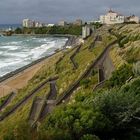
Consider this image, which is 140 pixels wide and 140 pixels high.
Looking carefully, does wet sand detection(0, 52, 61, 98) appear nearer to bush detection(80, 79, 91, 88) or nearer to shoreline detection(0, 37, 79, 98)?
shoreline detection(0, 37, 79, 98)

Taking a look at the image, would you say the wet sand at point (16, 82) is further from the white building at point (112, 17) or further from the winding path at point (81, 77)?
the white building at point (112, 17)

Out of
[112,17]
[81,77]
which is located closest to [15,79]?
[81,77]

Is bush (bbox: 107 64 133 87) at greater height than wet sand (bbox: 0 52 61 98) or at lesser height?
greater

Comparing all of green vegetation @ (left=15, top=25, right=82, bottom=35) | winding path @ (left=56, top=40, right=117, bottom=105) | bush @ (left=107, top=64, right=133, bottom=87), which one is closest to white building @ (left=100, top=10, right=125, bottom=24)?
green vegetation @ (left=15, top=25, right=82, bottom=35)

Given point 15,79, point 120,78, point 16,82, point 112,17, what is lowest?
point 16,82

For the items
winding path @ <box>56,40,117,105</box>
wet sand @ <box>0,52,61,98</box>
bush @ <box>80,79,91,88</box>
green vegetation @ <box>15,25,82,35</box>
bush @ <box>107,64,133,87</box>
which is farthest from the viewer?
green vegetation @ <box>15,25,82,35</box>

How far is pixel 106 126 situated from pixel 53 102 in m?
13.2

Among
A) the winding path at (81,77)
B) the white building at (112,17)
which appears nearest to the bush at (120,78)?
the winding path at (81,77)

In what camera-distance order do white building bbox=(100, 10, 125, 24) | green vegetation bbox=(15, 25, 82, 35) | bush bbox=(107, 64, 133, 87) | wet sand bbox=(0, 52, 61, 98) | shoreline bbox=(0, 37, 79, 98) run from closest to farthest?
bush bbox=(107, 64, 133, 87) → wet sand bbox=(0, 52, 61, 98) → shoreline bbox=(0, 37, 79, 98) → green vegetation bbox=(15, 25, 82, 35) → white building bbox=(100, 10, 125, 24)

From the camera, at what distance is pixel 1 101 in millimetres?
40125

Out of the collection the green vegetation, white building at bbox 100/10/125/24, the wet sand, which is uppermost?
white building at bbox 100/10/125/24

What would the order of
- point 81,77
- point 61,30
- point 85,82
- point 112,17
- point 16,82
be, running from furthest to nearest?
point 112,17 → point 61,30 → point 16,82 → point 81,77 → point 85,82

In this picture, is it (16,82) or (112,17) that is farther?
(112,17)

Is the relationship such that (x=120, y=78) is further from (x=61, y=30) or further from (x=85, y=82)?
(x=61, y=30)
